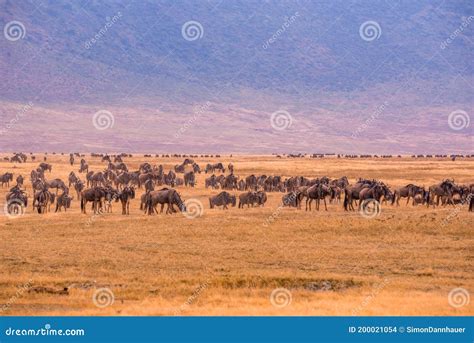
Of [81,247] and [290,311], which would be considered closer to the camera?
[290,311]

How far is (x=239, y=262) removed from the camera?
2542cm

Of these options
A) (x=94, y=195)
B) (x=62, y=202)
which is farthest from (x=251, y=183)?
(x=94, y=195)

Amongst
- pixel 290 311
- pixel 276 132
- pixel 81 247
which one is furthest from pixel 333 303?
pixel 276 132

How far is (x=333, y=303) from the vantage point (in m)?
19.3

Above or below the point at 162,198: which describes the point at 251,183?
above

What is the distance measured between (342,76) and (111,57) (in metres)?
43.5

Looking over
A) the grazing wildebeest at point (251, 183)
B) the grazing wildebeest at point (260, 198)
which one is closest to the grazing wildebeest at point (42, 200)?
the grazing wildebeest at point (260, 198)

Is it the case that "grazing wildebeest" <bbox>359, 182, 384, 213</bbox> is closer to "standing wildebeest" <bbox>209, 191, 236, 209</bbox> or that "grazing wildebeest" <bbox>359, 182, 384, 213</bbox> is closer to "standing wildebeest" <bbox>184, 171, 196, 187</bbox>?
"standing wildebeest" <bbox>209, 191, 236, 209</bbox>

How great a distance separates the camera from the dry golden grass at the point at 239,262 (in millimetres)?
19328

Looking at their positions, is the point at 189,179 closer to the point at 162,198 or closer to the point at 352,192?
the point at 162,198

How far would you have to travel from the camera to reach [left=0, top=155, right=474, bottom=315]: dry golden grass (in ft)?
63.4

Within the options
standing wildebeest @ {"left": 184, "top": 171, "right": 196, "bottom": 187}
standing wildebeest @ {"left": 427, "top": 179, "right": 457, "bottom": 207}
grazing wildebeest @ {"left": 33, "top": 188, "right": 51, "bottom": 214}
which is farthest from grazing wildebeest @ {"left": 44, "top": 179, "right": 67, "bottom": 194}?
standing wildebeest @ {"left": 427, "top": 179, "right": 457, "bottom": 207}

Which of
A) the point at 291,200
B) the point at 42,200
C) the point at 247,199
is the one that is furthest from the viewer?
the point at 247,199
